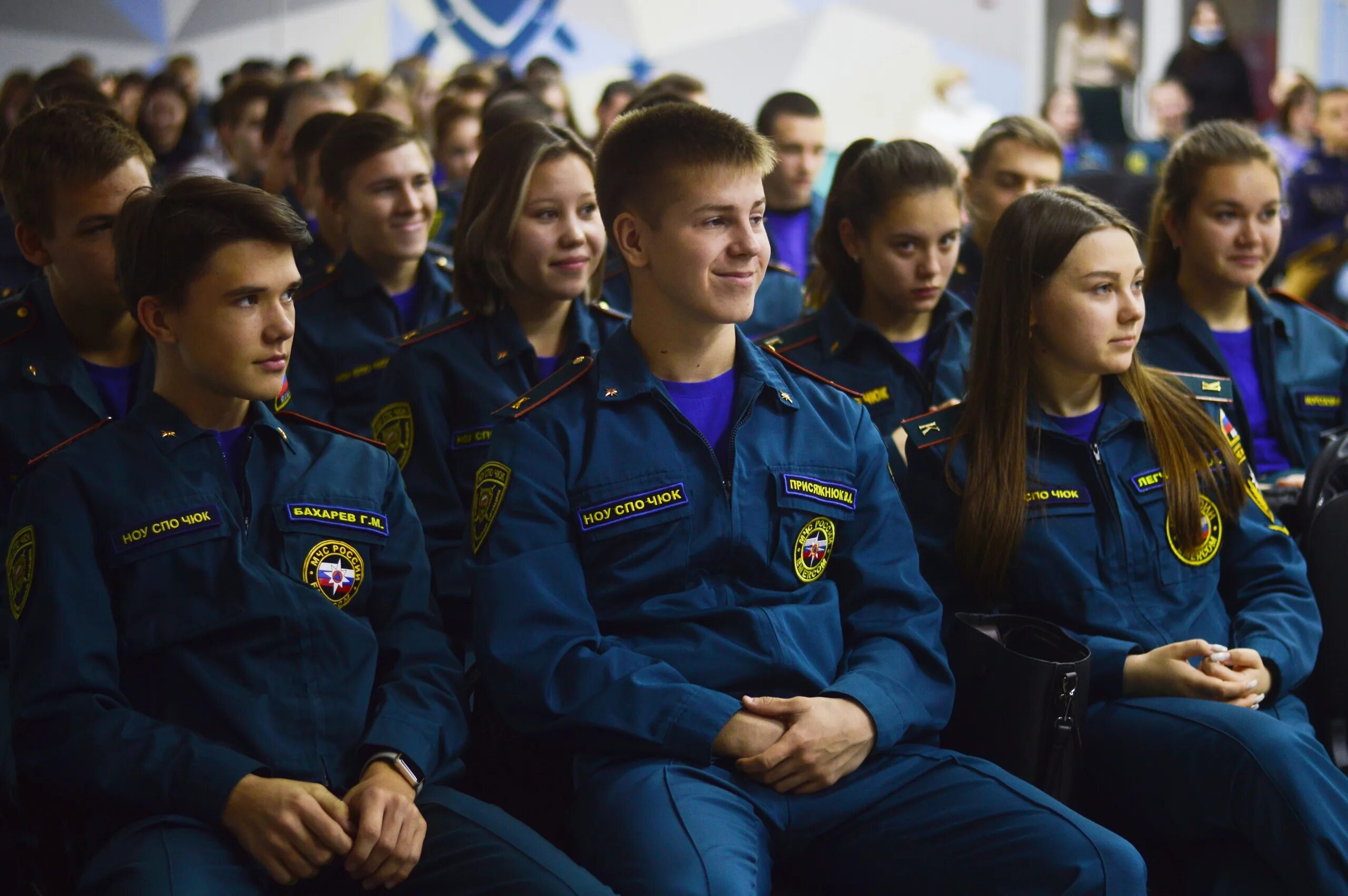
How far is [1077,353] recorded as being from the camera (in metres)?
2.07

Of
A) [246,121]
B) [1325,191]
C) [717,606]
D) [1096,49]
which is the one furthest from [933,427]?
[1096,49]

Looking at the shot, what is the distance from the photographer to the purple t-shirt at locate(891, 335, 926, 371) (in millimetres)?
2684

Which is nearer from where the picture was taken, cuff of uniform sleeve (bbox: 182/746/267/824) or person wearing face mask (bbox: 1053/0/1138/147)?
cuff of uniform sleeve (bbox: 182/746/267/824)

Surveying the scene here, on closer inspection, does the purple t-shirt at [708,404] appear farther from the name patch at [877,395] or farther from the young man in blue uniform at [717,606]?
the name patch at [877,395]

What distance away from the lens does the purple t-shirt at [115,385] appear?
225 centimetres

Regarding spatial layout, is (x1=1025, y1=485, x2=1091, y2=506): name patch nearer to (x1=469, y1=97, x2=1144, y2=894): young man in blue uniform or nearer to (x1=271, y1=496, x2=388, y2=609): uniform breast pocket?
(x1=469, y1=97, x2=1144, y2=894): young man in blue uniform

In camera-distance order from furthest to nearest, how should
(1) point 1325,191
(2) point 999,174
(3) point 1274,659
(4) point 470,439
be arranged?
(1) point 1325,191
(2) point 999,174
(4) point 470,439
(3) point 1274,659

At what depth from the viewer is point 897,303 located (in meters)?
2.67

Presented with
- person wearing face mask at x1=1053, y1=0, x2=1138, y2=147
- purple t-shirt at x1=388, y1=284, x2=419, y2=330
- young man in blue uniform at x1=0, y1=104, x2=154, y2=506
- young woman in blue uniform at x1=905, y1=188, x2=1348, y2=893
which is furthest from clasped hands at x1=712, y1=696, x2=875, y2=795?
person wearing face mask at x1=1053, y1=0, x2=1138, y2=147

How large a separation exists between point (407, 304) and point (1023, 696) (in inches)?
71.3

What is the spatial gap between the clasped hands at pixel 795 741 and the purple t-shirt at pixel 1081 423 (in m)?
0.71

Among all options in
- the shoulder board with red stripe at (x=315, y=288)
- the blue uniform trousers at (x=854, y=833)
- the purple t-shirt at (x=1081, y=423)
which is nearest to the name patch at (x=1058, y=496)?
the purple t-shirt at (x=1081, y=423)

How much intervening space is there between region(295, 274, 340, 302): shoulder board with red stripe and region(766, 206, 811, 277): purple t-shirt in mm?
1407

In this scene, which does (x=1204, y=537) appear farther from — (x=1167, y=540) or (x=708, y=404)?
(x=708, y=404)
